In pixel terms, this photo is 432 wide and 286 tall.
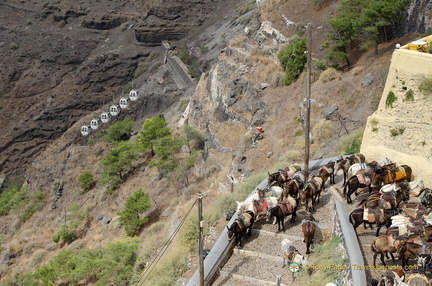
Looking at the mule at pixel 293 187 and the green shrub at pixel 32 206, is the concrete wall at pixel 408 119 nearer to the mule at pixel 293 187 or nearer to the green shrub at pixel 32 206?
the mule at pixel 293 187

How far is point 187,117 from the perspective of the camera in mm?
45438

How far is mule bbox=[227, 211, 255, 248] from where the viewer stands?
14.3 meters

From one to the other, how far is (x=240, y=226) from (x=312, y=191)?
2936 millimetres

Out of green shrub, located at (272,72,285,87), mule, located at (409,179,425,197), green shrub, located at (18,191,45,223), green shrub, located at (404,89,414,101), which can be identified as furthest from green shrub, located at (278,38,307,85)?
green shrub, located at (18,191,45,223)

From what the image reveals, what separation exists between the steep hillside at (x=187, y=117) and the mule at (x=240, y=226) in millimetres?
6474

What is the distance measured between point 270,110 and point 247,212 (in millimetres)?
16930

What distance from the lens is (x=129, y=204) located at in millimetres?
31016

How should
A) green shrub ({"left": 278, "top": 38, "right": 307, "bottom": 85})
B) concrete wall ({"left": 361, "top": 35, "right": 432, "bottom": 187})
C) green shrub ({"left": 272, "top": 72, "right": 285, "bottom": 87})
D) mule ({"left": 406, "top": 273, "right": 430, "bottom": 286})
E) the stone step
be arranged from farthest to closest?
green shrub ({"left": 272, "top": 72, "right": 285, "bottom": 87}) → green shrub ({"left": 278, "top": 38, "right": 307, "bottom": 85}) → concrete wall ({"left": 361, "top": 35, "right": 432, "bottom": 187}) → the stone step → mule ({"left": 406, "top": 273, "right": 430, "bottom": 286})

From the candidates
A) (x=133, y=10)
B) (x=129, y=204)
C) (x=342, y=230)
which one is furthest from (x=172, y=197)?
(x=133, y=10)

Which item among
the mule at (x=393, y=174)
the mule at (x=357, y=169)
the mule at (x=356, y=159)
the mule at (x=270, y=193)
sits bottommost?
the mule at (x=393, y=174)

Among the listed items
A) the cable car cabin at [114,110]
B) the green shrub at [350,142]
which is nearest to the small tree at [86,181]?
the cable car cabin at [114,110]

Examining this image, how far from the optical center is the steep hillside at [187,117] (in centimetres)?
2688

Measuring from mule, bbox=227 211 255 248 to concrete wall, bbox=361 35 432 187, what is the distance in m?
6.01

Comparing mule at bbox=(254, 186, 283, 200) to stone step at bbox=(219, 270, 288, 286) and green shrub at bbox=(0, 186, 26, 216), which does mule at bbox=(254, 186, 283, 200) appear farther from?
green shrub at bbox=(0, 186, 26, 216)
